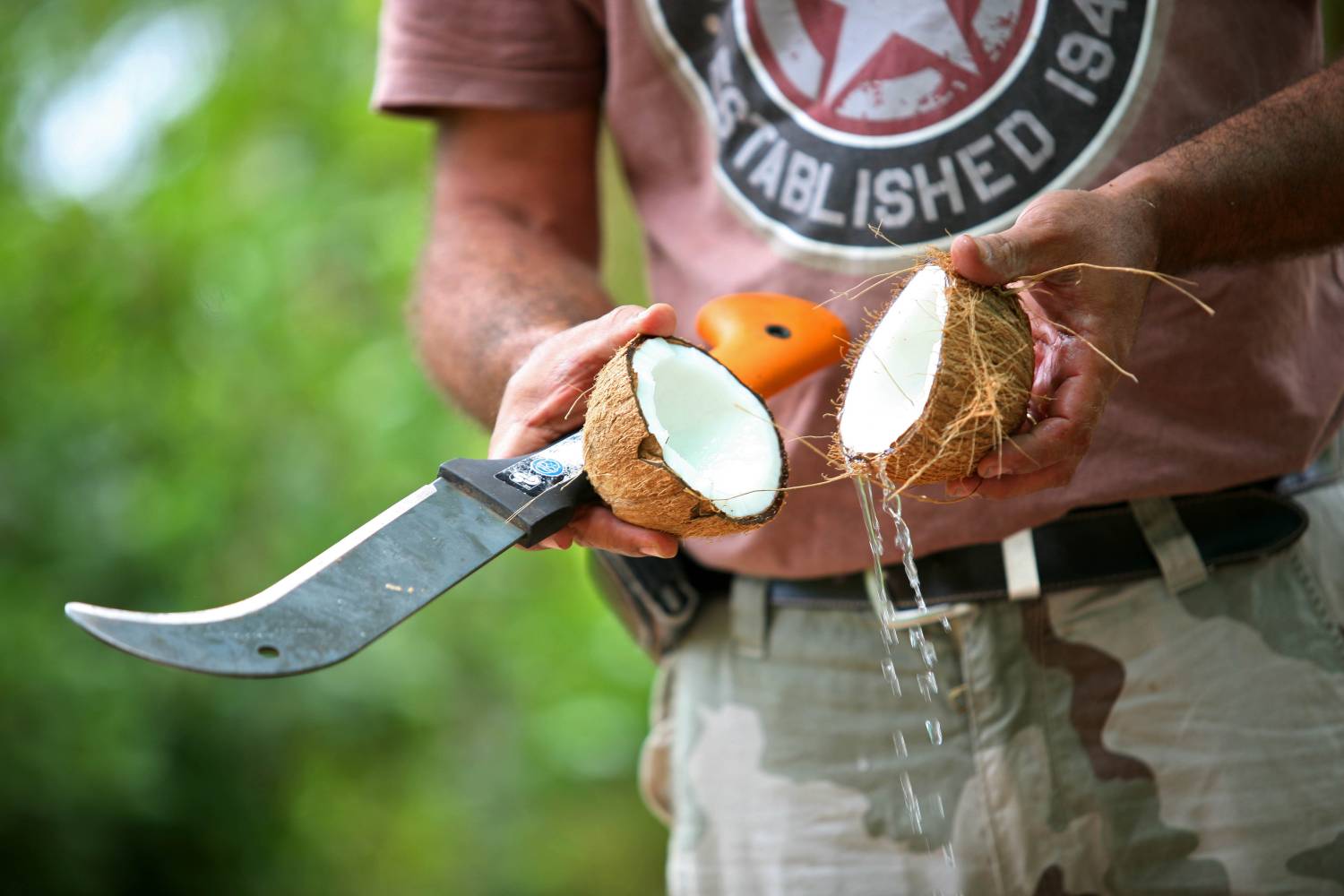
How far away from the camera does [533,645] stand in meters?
4.42

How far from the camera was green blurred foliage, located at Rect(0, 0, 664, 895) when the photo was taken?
373cm

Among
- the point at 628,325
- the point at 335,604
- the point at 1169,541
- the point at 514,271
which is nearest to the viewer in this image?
the point at 335,604

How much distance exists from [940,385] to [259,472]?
11.8 feet

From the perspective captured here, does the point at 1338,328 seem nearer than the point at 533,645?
Yes

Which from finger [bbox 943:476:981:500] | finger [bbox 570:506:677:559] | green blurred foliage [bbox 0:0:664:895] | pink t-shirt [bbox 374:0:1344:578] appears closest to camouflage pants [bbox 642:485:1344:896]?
pink t-shirt [bbox 374:0:1344:578]

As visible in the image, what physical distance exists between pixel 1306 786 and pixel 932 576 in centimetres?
54

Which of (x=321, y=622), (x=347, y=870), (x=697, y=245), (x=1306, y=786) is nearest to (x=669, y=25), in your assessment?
(x=697, y=245)

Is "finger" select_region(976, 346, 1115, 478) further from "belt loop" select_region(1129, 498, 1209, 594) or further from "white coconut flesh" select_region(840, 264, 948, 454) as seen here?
"belt loop" select_region(1129, 498, 1209, 594)

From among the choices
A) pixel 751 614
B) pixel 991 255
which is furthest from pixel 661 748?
pixel 991 255

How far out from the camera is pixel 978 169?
1.59 metres

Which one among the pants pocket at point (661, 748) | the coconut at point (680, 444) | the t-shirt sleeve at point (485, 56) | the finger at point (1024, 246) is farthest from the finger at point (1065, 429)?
the t-shirt sleeve at point (485, 56)

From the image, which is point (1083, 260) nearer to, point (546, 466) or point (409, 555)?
point (546, 466)

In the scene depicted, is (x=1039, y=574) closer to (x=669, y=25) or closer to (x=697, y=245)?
(x=697, y=245)

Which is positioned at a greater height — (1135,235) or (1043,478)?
(1135,235)
